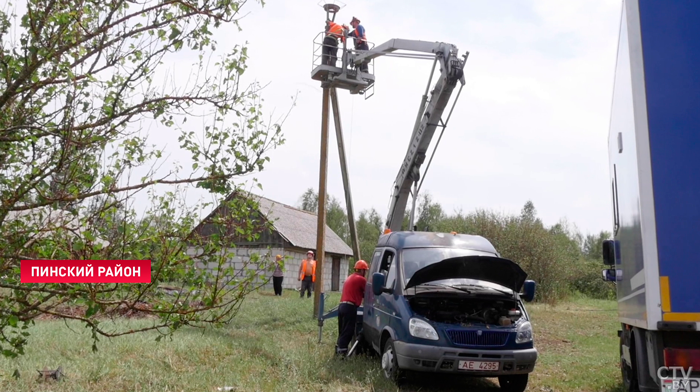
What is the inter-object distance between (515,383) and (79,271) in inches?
240

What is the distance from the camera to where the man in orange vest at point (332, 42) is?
15688 mm

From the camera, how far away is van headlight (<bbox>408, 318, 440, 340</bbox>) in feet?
25.3

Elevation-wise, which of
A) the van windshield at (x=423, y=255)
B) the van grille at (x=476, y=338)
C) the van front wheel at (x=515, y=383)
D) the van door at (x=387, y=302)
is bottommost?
the van front wheel at (x=515, y=383)

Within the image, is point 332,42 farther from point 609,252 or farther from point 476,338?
point 476,338

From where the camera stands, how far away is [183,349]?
29.8 feet

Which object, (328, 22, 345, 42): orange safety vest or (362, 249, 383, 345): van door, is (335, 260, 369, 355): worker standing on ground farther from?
(328, 22, 345, 42): orange safety vest

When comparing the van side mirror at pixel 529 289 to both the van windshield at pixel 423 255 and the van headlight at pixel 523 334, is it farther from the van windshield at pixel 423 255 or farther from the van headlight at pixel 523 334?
the van windshield at pixel 423 255

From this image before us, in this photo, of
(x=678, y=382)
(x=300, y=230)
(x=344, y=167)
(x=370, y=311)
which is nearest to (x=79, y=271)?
(x=678, y=382)

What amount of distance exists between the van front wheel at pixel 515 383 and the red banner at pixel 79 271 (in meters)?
5.56

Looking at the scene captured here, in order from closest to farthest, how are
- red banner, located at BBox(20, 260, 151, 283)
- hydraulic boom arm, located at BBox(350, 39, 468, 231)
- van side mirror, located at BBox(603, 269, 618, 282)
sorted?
red banner, located at BBox(20, 260, 151, 283), van side mirror, located at BBox(603, 269, 618, 282), hydraulic boom arm, located at BBox(350, 39, 468, 231)

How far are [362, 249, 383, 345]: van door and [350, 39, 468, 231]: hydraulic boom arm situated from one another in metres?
4.09

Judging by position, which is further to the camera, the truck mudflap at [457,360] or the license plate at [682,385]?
the truck mudflap at [457,360]

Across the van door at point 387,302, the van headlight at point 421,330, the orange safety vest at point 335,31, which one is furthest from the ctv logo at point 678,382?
the orange safety vest at point 335,31

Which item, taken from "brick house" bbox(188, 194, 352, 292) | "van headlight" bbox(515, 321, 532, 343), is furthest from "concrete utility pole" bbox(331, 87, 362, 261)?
"van headlight" bbox(515, 321, 532, 343)
